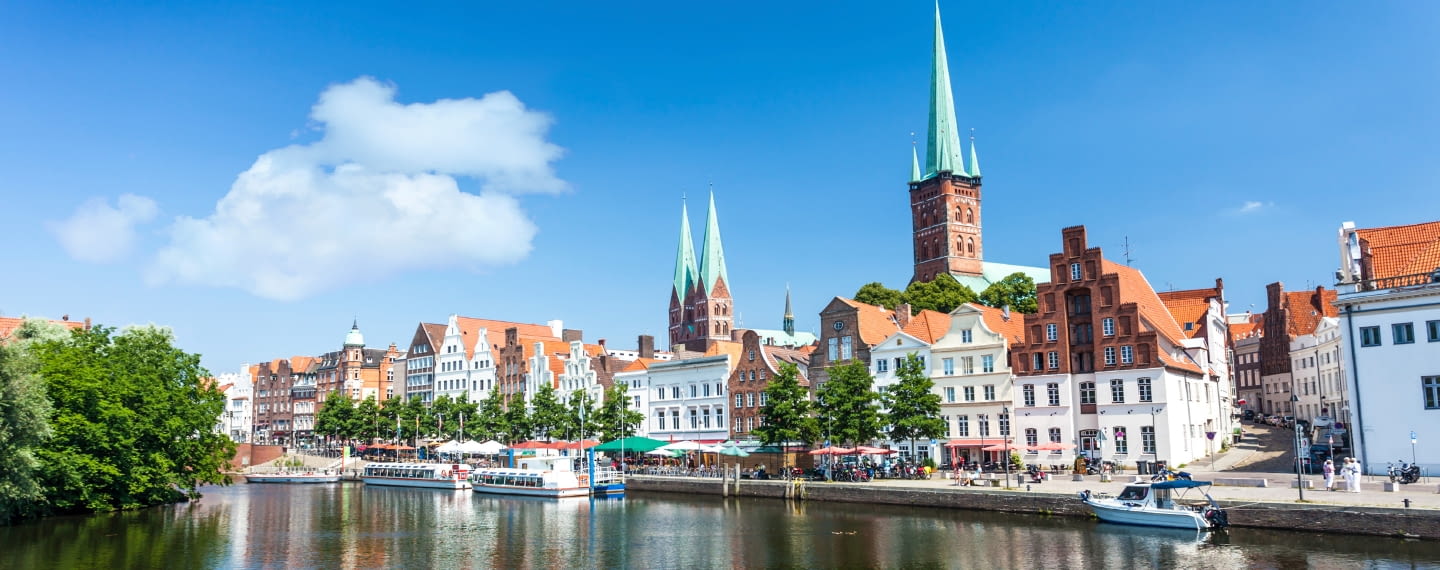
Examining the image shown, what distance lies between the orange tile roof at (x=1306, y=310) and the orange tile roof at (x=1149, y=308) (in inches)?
1067

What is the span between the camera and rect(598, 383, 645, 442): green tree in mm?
92188

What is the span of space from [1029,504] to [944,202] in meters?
112

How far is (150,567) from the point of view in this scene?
4003 cm

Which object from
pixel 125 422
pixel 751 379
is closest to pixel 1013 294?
pixel 751 379

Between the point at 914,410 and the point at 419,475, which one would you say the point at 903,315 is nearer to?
the point at 914,410

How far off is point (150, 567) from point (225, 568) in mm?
2606

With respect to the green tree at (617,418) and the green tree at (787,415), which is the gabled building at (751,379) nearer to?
the green tree at (617,418)

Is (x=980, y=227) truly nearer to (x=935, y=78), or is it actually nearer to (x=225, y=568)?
(x=935, y=78)

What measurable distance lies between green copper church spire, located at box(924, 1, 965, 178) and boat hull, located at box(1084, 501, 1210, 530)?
114644 millimetres

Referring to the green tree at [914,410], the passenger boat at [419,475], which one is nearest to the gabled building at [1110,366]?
the green tree at [914,410]

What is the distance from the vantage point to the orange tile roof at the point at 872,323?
265ft

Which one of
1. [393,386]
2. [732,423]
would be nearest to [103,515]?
[732,423]

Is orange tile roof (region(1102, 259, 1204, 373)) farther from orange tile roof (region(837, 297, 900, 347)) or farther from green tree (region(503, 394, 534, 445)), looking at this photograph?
green tree (region(503, 394, 534, 445))

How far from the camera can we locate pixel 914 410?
6881 centimetres
